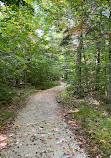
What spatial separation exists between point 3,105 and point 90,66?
6.17m

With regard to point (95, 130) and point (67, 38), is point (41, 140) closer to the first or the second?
point (95, 130)

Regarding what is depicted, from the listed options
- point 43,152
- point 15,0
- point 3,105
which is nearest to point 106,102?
point 43,152

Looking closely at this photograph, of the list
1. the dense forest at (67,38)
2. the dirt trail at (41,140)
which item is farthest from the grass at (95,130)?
the dense forest at (67,38)

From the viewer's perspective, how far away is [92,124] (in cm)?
444

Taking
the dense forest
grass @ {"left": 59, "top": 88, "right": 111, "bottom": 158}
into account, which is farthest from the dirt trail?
the dense forest

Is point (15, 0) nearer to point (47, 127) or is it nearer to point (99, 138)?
point (47, 127)


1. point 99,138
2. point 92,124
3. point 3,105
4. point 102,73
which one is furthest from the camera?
point 102,73

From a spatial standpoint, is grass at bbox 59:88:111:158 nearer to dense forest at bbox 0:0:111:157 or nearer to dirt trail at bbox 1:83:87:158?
dirt trail at bbox 1:83:87:158

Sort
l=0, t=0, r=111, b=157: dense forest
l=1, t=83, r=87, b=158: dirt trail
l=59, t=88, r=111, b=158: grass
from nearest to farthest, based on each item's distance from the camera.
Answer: l=1, t=83, r=87, b=158: dirt trail
l=59, t=88, r=111, b=158: grass
l=0, t=0, r=111, b=157: dense forest

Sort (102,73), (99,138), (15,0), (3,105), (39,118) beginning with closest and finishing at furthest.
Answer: (99,138) → (15,0) → (39,118) → (3,105) → (102,73)

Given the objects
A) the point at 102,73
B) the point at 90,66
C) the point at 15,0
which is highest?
the point at 15,0

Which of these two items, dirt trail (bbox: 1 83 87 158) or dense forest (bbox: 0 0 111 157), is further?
dense forest (bbox: 0 0 111 157)

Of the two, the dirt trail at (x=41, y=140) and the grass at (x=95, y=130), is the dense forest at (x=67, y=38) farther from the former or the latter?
the dirt trail at (x=41, y=140)

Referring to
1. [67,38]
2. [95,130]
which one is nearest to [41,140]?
[95,130]
